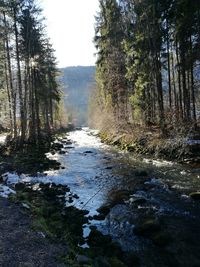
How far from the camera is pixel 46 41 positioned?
3966cm

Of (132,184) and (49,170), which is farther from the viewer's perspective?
(49,170)

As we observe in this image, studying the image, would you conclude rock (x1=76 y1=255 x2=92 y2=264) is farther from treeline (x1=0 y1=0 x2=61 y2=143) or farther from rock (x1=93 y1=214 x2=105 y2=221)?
treeline (x1=0 y1=0 x2=61 y2=143)

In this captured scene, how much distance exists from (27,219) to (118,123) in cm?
2710

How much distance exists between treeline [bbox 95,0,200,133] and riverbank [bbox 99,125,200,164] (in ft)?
3.35

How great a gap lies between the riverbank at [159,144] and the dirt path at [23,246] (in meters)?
13.0

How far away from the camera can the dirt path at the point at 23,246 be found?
7.59 metres

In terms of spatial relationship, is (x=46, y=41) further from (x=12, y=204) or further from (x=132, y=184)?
(x=12, y=204)

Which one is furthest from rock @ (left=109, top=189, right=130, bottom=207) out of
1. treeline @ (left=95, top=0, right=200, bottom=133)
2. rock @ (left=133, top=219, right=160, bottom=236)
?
treeline @ (left=95, top=0, right=200, bottom=133)

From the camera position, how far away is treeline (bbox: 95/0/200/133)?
2538 cm

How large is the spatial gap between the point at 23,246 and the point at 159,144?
1753cm

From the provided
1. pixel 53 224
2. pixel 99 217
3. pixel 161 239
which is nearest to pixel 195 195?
pixel 99 217

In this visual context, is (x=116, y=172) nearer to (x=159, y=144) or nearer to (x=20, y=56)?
(x=159, y=144)

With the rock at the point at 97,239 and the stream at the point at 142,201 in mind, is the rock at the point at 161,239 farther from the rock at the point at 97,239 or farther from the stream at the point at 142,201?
the rock at the point at 97,239

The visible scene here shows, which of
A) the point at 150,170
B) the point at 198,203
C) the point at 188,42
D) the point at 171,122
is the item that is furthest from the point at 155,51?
the point at 198,203
